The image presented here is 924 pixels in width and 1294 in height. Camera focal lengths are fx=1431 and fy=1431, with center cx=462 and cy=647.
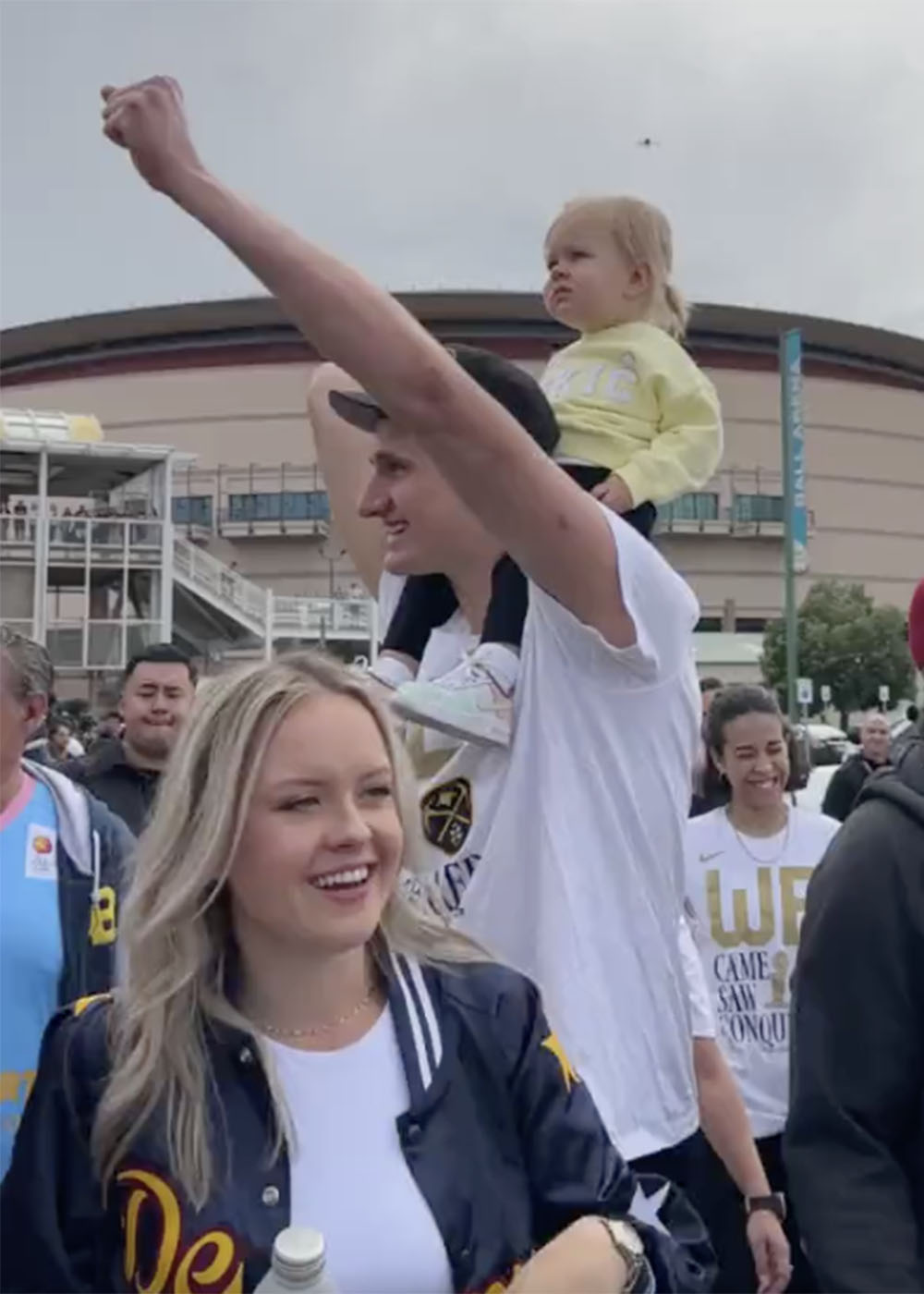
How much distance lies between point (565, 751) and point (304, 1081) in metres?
0.58

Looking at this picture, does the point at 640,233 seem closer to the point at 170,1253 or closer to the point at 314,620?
the point at 170,1253

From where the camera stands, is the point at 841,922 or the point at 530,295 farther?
the point at 530,295

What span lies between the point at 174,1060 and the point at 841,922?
86 centimetres

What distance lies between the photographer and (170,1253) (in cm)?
153

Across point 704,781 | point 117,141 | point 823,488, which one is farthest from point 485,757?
point 823,488

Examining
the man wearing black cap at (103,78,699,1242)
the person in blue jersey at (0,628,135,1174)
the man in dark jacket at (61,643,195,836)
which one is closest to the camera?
the man wearing black cap at (103,78,699,1242)

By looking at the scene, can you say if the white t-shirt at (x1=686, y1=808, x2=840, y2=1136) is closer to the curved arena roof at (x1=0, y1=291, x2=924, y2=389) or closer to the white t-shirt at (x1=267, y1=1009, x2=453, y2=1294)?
the white t-shirt at (x1=267, y1=1009, x2=453, y2=1294)

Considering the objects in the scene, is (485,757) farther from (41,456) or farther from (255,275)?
(41,456)

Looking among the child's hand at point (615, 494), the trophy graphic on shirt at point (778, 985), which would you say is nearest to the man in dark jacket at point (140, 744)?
the trophy graphic on shirt at point (778, 985)

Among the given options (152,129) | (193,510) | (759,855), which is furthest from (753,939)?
(193,510)

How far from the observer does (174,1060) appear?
160 centimetres

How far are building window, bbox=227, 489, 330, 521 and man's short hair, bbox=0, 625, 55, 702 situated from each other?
60209mm

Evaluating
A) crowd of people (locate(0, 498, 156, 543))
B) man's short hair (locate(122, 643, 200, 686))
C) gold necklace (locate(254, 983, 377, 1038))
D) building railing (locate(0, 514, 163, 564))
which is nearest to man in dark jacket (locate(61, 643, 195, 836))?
man's short hair (locate(122, 643, 200, 686))

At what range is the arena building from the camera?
6556cm
